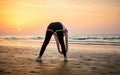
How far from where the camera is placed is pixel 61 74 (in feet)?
21.1

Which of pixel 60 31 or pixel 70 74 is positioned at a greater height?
pixel 60 31

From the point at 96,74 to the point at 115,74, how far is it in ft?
1.64

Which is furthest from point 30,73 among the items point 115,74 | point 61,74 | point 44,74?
point 115,74

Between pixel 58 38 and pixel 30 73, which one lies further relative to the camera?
pixel 58 38

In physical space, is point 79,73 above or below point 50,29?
below

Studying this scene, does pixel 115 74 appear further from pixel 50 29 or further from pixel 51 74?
pixel 50 29

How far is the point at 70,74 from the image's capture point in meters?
6.47

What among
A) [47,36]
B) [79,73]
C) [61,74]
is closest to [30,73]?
[61,74]

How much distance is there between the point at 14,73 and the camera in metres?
6.30

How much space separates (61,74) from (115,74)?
1409 millimetres

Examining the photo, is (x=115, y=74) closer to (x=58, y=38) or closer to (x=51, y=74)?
(x=51, y=74)

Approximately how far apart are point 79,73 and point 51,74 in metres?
0.80

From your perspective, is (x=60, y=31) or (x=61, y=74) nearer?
(x=61, y=74)

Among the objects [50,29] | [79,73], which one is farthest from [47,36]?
[79,73]
